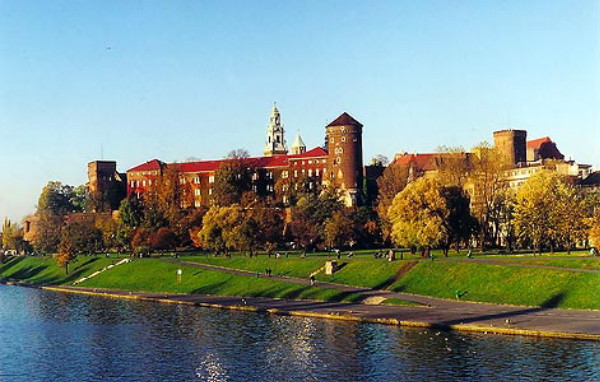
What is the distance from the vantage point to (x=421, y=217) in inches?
3585

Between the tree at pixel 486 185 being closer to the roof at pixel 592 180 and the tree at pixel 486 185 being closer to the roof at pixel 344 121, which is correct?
the roof at pixel 592 180

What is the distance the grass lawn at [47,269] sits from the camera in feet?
417

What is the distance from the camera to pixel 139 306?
8819 cm

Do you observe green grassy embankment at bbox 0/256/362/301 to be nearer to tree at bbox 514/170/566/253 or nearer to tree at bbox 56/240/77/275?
tree at bbox 56/240/77/275

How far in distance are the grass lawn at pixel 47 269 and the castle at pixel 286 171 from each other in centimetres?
3331

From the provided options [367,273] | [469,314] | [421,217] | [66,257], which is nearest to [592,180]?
[421,217]

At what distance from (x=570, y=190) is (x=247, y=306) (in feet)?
136

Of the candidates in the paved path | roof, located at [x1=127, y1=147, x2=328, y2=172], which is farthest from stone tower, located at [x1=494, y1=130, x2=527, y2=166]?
the paved path

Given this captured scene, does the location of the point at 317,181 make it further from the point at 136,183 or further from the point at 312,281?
the point at 312,281

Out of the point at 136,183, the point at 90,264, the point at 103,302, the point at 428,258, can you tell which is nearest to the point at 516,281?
the point at 428,258

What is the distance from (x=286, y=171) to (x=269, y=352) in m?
123

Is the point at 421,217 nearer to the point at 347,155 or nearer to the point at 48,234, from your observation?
the point at 347,155

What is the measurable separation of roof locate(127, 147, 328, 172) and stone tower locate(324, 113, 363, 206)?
36.1 feet

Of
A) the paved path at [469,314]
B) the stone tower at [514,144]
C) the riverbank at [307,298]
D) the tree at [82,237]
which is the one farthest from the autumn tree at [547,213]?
the tree at [82,237]
